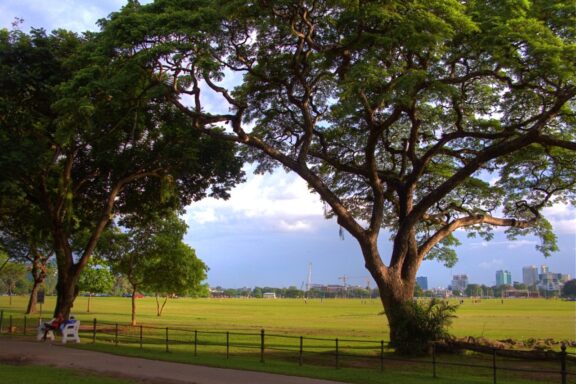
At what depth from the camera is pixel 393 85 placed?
1867cm

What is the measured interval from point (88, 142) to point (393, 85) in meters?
15.1

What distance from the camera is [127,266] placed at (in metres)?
46.6

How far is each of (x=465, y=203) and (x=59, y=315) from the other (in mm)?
22280

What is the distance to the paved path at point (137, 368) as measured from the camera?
1359 cm

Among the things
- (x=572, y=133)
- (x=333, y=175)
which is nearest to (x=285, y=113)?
(x=333, y=175)

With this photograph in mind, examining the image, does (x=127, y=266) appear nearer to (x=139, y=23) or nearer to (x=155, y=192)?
(x=155, y=192)

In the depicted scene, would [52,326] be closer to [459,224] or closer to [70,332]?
[70,332]

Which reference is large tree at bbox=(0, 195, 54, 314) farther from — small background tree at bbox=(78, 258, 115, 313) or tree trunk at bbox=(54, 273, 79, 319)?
small background tree at bbox=(78, 258, 115, 313)

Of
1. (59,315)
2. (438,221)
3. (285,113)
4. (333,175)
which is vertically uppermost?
(285,113)

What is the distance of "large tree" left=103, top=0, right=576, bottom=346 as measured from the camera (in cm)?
1819

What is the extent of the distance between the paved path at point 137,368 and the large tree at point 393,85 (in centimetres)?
790

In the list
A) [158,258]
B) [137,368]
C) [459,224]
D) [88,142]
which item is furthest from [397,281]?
[158,258]

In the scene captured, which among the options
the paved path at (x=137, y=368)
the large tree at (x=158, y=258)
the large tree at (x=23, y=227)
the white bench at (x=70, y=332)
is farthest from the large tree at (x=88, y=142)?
the large tree at (x=158, y=258)

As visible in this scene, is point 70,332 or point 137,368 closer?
point 137,368
